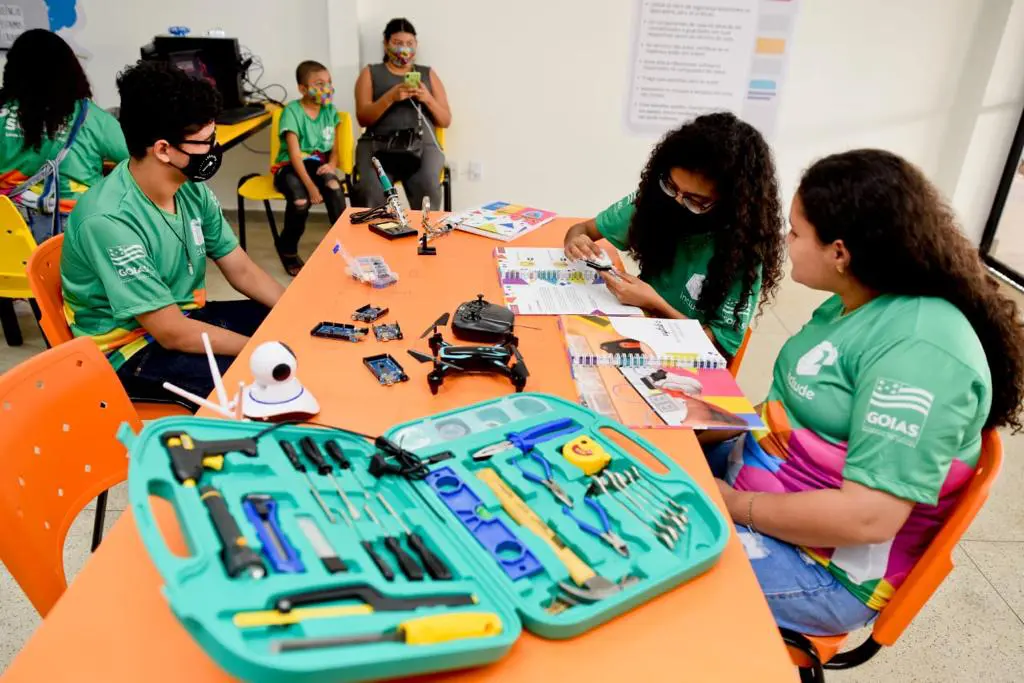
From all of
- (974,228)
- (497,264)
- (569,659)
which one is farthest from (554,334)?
(974,228)

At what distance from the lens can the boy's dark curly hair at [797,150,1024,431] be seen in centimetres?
107

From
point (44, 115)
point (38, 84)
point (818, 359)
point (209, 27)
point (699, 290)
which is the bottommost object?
point (699, 290)

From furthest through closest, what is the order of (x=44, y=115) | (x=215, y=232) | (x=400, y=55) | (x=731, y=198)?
(x=400, y=55), (x=44, y=115), (x=215, y=232), (x=731, y=198)

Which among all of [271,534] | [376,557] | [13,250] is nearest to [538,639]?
[376,557]

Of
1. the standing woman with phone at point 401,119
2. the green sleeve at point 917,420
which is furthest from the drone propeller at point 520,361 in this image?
the standing woman with phone at point 401,119

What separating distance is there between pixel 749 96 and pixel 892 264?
3.35 meters

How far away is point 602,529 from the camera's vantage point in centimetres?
88

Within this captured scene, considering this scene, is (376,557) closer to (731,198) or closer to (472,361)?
(472,361)

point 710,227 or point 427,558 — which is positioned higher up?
point 710,227

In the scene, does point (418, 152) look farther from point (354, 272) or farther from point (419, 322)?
point (419, 322)

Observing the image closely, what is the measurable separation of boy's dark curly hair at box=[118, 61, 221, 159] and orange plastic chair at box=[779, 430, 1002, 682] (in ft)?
5.42

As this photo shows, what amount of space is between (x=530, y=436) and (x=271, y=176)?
10.0ft

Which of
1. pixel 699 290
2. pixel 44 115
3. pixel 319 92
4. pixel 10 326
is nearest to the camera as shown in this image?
pixel 699 290

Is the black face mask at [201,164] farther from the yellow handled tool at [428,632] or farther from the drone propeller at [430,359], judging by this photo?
the yellow handled tool at [428,632]
